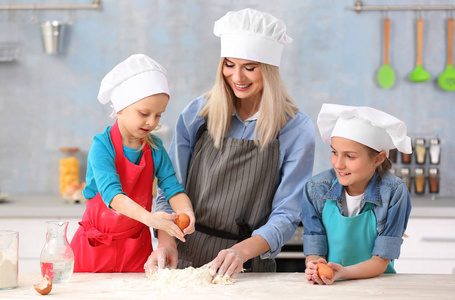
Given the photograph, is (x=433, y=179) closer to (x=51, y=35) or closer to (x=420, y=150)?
(x=420, y=150)

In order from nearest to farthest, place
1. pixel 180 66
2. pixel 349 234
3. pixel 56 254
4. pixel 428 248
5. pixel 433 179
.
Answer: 1. pixel 56 254
2. pixel 349 234
3. pixel 428 248
4. pixel 433 179
5. pixel 180 66

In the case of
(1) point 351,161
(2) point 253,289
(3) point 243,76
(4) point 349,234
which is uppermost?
(3) point 243,76

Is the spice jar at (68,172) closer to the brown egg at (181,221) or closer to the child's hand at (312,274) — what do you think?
the brown egg at (181,221)

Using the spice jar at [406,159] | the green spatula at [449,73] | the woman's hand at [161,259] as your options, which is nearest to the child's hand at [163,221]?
the woman's hand at [161,259]

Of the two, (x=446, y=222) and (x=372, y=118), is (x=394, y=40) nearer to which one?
→ (x=446, y=222)

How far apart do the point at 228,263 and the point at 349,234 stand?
38cm

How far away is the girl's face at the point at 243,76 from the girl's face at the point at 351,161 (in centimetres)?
31

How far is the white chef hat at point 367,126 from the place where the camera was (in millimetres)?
1652

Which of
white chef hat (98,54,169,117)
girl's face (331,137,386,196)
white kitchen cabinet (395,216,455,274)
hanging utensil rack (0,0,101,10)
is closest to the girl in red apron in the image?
white chef hat (98,54,169,117)

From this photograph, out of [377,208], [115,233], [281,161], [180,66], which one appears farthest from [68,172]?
[377,208]

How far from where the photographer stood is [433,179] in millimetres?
3510

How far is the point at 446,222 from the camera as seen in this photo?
311cm

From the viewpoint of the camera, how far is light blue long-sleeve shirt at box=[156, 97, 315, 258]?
5.98 feet

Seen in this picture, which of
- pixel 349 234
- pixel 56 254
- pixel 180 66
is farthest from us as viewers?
pixel 180 66
